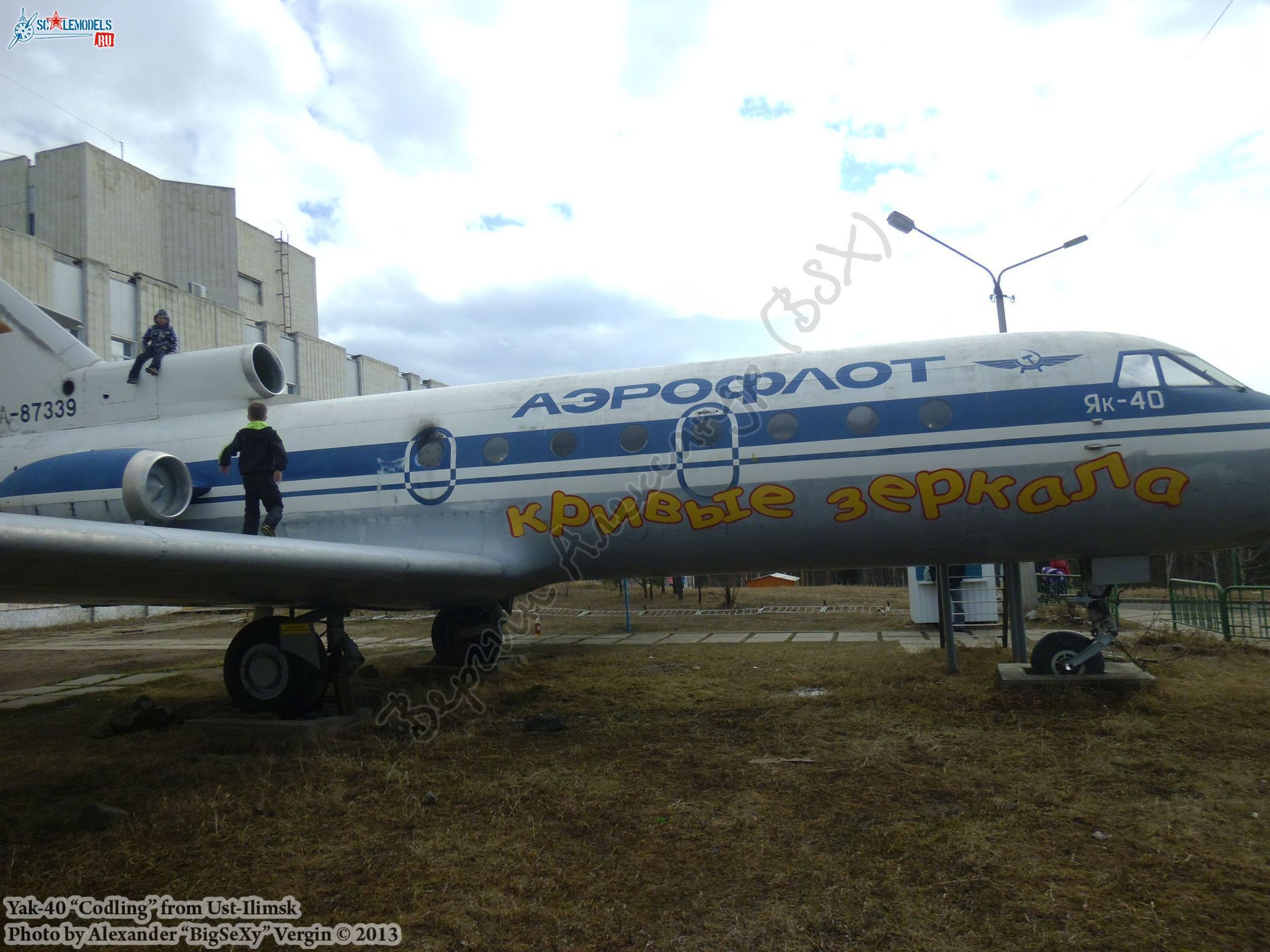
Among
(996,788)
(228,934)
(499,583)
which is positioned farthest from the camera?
(499,583)

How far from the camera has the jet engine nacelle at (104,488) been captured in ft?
26.3

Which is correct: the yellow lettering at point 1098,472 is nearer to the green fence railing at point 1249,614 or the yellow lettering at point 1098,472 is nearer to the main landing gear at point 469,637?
the green fence railing at point 1249,614

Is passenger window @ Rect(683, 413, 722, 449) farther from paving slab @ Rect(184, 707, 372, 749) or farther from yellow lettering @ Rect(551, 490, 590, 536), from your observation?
paving slab @ Rect(184, 707, 372, 749)

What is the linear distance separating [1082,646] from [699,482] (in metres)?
4.17

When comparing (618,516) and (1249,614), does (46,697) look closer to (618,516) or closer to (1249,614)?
(618,516)

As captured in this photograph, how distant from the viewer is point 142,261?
93.8 ft

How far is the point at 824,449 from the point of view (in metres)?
7.36

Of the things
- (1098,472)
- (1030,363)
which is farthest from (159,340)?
(1098,472)

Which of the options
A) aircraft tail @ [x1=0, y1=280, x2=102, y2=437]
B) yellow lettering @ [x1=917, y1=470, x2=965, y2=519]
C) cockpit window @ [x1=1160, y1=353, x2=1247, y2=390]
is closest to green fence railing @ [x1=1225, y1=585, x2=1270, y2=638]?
cockpit window @ [x1=1160, y1=353, x2=1247, y2=390]

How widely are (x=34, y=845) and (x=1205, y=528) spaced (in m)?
9.12

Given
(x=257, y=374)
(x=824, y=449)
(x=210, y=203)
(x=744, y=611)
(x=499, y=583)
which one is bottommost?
(x=744, y=611)

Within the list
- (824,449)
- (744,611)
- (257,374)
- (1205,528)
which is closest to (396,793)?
(824,449)

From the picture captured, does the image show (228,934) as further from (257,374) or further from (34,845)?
A: (257,374)

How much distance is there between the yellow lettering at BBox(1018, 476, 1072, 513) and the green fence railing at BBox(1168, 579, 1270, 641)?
251 inches
